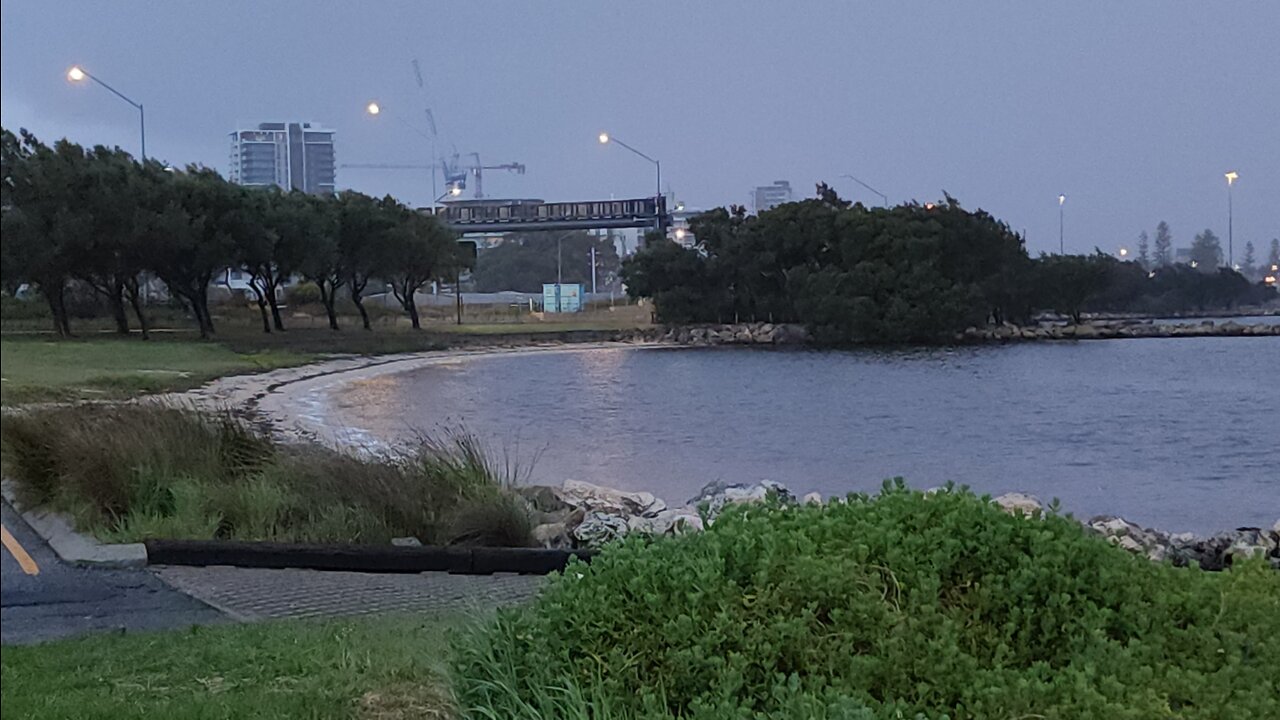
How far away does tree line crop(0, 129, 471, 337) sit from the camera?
416 centimetres

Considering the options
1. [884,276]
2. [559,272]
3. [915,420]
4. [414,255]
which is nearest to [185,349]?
[414,255]

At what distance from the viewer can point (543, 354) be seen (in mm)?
19531

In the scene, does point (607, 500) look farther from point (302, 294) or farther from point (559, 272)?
point (559, 272)

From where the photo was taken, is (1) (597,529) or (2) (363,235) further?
(2) (363,235)

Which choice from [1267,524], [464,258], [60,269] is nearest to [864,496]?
[60,269]

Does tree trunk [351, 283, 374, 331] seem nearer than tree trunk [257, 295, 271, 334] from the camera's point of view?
No

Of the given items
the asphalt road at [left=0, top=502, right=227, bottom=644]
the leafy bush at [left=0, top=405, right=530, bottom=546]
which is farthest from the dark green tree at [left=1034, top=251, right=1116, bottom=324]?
the asphalt road at [left=0, top=502, right=227, bottom=644]

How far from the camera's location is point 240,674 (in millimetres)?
4551

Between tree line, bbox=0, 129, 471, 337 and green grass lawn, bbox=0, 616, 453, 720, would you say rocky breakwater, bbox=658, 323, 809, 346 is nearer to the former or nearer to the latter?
tree line, bbox=0, 129, 471, 337

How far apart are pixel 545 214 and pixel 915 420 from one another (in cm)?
797

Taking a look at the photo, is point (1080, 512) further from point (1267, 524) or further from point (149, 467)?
point (149, 467)

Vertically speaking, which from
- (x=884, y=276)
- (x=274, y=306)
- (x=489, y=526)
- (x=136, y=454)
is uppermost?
(x=884, y=276)

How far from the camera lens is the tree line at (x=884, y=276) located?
12.0 meters

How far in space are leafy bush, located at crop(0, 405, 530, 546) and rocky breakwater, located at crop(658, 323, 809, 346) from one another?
10.7m
